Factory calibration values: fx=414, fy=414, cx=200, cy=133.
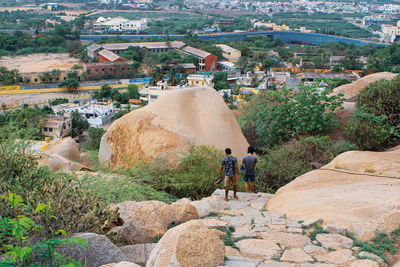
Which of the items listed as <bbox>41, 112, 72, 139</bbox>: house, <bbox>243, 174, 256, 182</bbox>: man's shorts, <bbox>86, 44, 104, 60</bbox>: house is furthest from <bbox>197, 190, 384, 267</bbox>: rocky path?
<bbox>86, 44, 104, 60</bbox>: house

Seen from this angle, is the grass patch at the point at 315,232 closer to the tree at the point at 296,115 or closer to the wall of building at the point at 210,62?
the tree at the point at 296,115

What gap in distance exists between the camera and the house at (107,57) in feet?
139

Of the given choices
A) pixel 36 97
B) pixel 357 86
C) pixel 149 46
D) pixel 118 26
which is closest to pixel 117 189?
pixel 357 86

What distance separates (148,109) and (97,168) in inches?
72.6

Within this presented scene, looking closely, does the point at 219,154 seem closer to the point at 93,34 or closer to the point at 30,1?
the point at 93,34

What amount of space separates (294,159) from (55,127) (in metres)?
16.4

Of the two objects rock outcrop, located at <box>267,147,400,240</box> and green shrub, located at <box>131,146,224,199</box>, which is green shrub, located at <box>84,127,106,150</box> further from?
rock outcrop, located at <box>267,147,400,240</box>

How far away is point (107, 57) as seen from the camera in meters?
42.8

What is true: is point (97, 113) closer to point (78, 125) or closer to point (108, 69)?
point (78, 125)

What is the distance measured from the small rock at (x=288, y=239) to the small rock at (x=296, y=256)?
16 centimetres

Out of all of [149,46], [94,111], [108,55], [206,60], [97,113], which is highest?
[149,46]

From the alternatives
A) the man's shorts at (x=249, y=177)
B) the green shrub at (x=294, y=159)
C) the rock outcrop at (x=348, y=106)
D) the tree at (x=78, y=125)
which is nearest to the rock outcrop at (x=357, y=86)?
the rock outcrop at (x=348, y=106)

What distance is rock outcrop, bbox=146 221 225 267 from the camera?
3.51 m

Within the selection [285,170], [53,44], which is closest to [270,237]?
[285,170]
